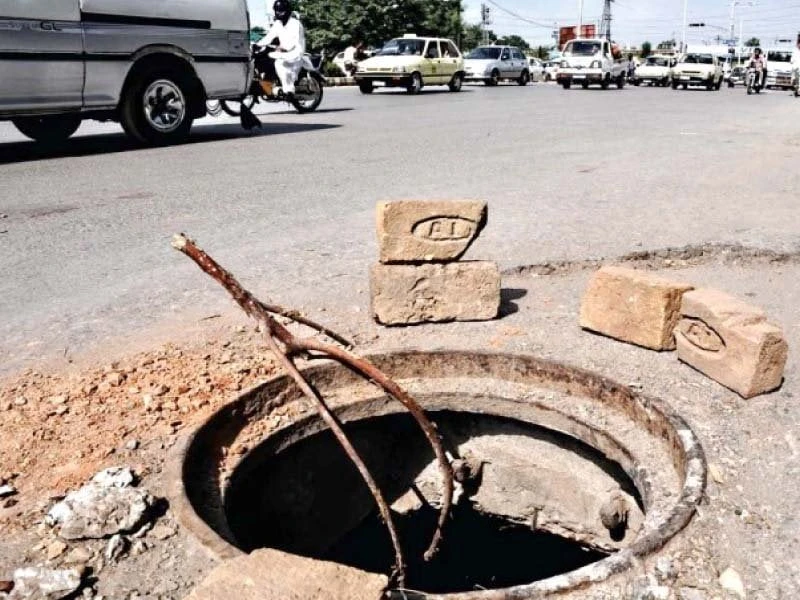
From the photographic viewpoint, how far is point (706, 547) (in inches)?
89.1

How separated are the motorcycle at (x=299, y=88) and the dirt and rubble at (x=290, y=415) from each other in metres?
10.1

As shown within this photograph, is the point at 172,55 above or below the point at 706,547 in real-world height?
above

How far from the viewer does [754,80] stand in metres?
28.8

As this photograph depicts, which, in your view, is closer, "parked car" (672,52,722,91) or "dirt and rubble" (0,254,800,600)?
"dirt and rubble" (0,254,800,600)

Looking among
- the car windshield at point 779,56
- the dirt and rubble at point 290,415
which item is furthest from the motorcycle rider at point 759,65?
the dirt and rubble at point 290,415

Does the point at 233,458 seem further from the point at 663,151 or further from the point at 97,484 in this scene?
the point at 663,151

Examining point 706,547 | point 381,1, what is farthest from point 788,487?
point 381,1

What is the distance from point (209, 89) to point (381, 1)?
35.6m

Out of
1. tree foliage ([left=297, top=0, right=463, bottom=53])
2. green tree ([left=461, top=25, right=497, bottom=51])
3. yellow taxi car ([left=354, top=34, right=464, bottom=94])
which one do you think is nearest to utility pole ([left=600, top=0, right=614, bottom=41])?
green tree ([left=461, top=25, right=497, bottom=51])

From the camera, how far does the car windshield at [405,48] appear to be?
2266 cm

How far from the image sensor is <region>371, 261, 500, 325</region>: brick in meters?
3.85

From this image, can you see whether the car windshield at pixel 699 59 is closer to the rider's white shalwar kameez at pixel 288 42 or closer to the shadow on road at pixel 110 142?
the rider's white shalwar kameez at pixel 288 42

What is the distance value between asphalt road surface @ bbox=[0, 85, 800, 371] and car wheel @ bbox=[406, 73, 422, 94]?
10438 mm

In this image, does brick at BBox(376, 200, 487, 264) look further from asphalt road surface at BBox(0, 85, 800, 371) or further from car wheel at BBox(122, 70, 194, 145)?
car wheel at BBox(122, 70, 194, 145)
